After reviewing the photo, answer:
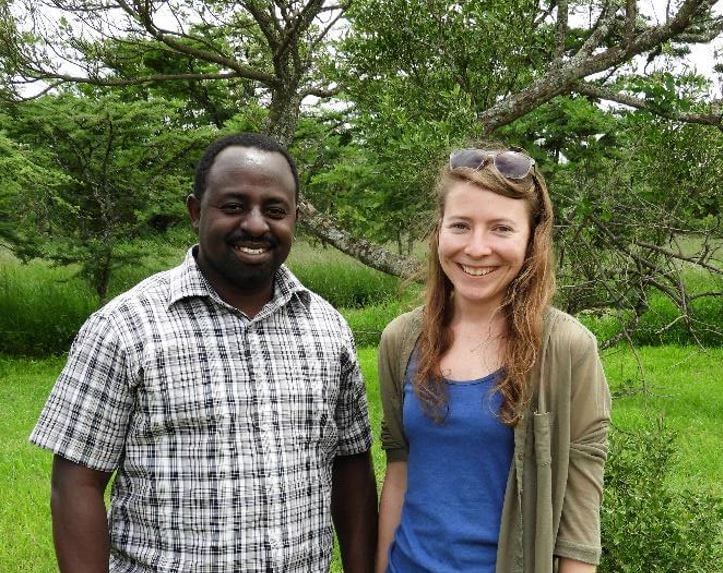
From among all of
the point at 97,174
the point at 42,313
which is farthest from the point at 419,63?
the point at 42,313

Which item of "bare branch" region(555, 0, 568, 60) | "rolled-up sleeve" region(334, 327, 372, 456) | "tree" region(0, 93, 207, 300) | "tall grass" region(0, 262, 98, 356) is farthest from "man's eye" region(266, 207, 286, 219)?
"tall grass" region(0, 262, 98, 356)

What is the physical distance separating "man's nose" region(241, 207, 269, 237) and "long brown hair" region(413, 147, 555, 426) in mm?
470

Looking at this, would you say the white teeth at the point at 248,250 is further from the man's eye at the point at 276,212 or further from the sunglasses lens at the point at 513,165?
the sunglasses lens at the point at 513,165

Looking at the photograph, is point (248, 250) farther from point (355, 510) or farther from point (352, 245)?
point (352, 245)

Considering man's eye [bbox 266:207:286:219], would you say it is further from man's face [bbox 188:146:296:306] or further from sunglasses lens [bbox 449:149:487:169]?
sunglasses lens [bbox 449:149:487:169]

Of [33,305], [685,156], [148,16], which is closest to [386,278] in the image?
[33,305]

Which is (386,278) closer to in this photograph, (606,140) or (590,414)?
(606,140)

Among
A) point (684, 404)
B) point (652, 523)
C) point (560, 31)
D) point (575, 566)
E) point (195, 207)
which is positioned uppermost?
point (560, 31)

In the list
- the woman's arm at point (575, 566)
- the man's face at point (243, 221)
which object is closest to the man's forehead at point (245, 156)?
the man's face at point (243, 221)

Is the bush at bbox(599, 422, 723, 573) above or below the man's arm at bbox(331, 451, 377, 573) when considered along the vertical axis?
below

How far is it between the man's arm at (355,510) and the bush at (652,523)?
3.44 feet

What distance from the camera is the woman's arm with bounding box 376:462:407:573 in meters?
2.25

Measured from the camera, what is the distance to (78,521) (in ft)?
6.27

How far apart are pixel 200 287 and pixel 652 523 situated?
1.83 meters
